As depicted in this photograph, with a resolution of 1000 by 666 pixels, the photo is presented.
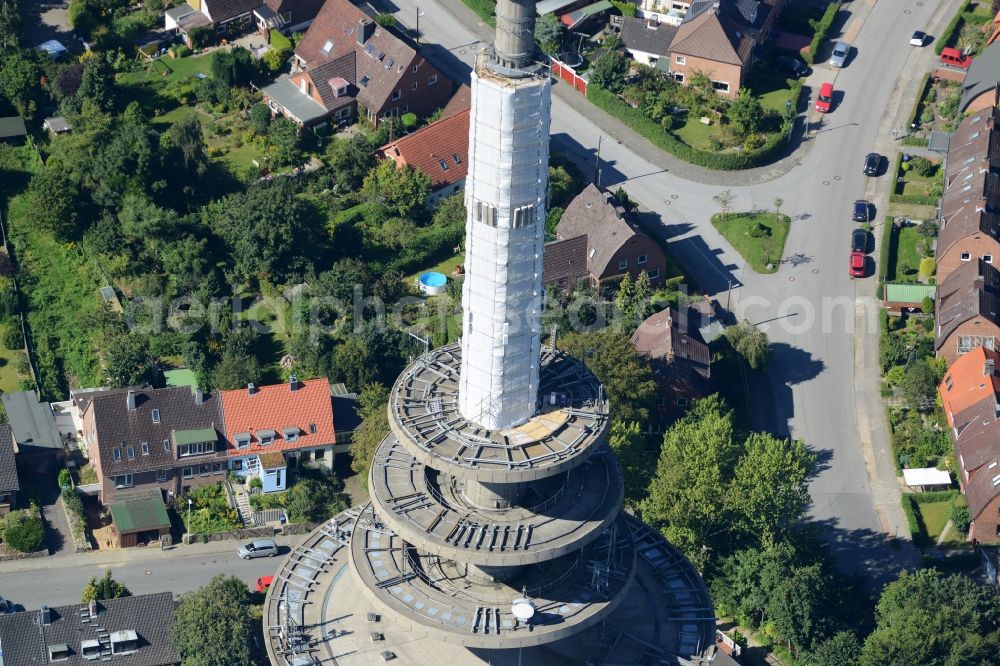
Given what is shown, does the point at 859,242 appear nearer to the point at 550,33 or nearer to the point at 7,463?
the point at 550,33

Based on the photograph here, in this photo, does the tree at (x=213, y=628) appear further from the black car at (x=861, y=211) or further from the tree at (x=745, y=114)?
the tree at (x=745, y=114)

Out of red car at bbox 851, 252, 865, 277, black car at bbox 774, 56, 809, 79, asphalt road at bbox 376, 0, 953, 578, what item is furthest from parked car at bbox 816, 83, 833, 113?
red car at bbox 851, 252, 865, 277

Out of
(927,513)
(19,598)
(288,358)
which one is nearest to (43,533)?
(19,598)

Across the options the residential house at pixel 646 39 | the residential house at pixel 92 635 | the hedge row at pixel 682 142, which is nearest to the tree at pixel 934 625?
the residential house at pixel 92 635

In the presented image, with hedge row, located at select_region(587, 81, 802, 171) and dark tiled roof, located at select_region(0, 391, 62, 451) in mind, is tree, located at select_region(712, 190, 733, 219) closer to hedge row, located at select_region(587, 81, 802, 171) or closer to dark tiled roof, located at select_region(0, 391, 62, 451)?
hedge row, located at select_region(587, 81, 802, 171)

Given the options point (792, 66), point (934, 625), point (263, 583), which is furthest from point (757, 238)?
point (263, 583)

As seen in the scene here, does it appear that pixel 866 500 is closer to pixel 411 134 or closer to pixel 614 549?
pixel 614 549
